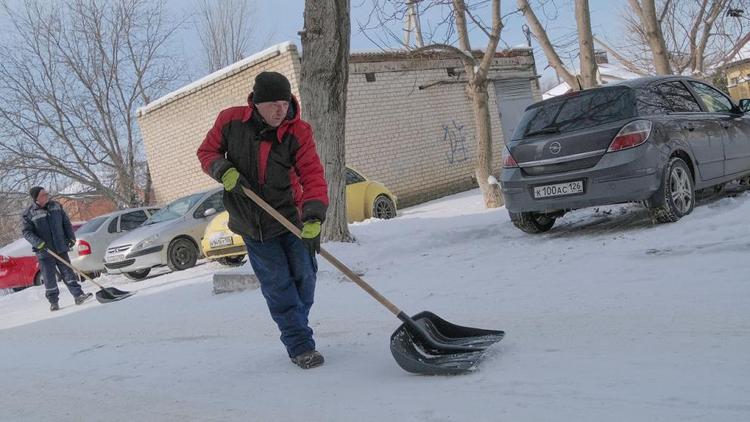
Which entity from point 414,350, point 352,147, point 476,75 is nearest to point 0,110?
point 352,147

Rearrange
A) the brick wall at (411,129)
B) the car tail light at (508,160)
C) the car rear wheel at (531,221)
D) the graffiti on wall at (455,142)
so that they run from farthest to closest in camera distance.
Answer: the graffiti on wall at (455,142) → the brick wall at (411,129) → the car rear wheel at (531,221) → the car tail light at (508,160)

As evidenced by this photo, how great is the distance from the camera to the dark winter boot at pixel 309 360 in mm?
3697

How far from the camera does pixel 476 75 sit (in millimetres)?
11562

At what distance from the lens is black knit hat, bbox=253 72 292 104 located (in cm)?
354

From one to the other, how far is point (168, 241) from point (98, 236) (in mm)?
2974

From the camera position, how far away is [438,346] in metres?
3.34

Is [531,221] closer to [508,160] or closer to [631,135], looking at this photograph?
[508,160]

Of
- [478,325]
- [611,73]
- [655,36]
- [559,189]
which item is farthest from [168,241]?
[611,73]

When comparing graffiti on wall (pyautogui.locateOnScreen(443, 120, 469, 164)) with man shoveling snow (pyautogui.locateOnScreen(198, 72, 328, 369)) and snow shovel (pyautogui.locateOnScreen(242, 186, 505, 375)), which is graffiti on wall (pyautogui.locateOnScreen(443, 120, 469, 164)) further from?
snow shovel (pyautogui.locateOnScreen(242, 186, 505, 375))

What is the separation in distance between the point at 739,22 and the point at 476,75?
45.4ft

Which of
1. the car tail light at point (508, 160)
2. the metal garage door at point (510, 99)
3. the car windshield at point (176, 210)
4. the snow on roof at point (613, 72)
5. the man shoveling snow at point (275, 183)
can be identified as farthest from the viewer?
the snow on roof at point (613, 72)

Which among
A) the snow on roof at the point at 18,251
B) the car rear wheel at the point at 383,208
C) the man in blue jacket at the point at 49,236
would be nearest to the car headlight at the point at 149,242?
the man in blue jacket at the point at 49,236

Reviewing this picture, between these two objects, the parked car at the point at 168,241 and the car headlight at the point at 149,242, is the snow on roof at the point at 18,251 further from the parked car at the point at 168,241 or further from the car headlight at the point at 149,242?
the car headlight at the point at 149,242

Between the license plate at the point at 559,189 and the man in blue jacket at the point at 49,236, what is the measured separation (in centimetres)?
684
